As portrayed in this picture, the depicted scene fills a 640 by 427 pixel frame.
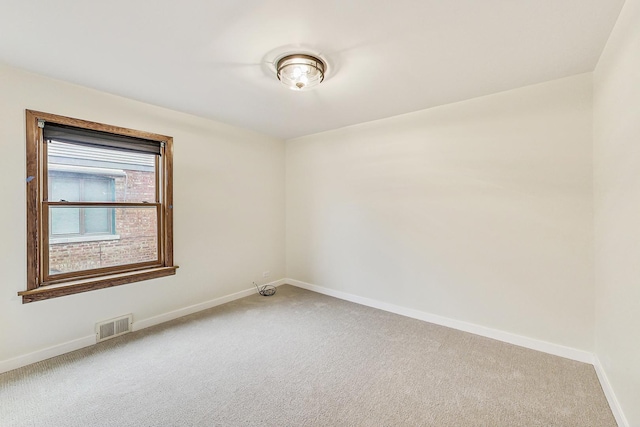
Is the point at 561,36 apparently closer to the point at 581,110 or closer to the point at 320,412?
the point at 581,110

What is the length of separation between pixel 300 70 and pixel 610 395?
3108 millimetres

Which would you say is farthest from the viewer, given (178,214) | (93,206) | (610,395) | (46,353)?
(178,214)

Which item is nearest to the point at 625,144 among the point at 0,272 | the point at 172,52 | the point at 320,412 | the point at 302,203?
the point at 320,412

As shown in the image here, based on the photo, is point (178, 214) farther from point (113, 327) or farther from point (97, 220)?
point (113, 327)

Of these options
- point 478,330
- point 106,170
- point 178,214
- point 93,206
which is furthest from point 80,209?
point 478,330

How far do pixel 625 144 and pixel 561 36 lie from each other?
80 centimetres

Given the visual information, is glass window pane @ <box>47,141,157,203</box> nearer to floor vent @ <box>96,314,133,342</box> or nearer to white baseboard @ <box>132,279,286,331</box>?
floor vent @ <box>96,314,133,342</box>

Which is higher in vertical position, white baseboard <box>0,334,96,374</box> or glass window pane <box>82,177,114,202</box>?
glass window pane <box>82,177,114,202</box>

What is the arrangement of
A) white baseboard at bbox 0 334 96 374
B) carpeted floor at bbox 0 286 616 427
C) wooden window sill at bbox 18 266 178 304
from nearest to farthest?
carpeted floor at bbox 0 286 616 427, white baseboard at bbox 0 334 96 374, wooden window sill at bbox 18 266 178 304

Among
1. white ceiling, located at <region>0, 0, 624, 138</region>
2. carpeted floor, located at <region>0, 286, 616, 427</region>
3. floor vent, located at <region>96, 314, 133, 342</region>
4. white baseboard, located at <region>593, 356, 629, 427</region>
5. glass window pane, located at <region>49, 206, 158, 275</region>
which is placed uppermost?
white ceiling, located at <region>0, 0, 624, 138</region>

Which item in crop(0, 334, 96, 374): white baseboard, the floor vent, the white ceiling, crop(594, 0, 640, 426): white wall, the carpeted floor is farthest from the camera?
the floor vent

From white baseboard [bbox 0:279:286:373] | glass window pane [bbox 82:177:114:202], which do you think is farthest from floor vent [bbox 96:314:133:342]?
glass window pane [bbox 82:177:114:202]

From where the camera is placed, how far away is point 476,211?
279 centimetres

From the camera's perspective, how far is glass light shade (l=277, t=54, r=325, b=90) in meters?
2.03
